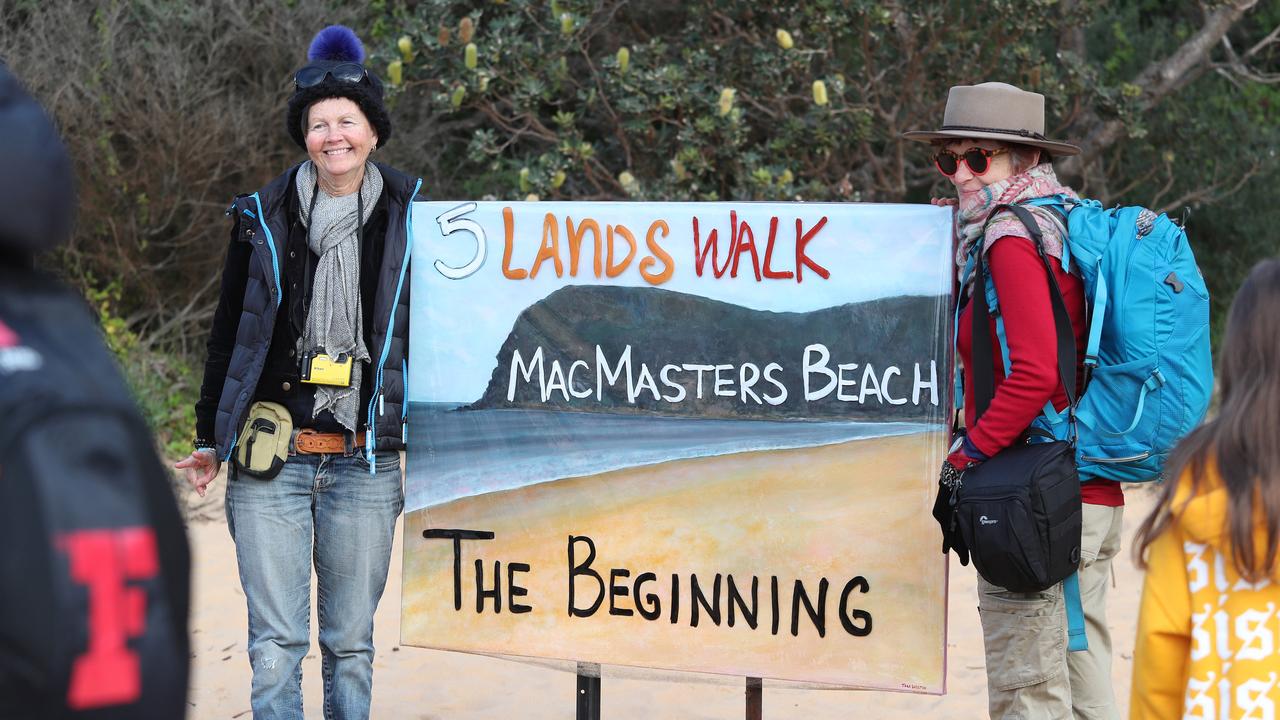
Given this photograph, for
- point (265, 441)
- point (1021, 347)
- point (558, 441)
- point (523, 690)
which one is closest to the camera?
point (1021, 347)

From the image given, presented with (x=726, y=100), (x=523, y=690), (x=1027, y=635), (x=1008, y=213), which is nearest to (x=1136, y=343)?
(x=1008, y=213)

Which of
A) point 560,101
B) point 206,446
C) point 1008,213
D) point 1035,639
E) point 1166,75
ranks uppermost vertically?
point 1166,75

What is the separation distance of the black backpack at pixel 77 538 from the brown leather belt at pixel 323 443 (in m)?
2.12

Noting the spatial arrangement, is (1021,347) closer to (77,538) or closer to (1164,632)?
(1164,632)

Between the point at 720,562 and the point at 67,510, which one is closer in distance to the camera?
the point at 67,510

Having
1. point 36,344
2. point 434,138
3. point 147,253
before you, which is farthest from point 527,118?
point 36,344

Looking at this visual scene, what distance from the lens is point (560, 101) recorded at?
30.0ft

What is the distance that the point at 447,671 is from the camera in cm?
538

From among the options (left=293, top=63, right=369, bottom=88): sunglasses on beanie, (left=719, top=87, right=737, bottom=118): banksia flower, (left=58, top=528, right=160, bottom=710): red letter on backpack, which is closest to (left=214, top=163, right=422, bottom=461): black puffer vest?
(left=293, top=63, right=369, bottom=88): sunglasses on beanie

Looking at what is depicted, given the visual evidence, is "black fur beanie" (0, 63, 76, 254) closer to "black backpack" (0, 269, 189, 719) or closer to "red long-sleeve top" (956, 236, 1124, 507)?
"black backpack" (0, 269, 189, 719)

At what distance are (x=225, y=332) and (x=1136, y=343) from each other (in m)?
2.16

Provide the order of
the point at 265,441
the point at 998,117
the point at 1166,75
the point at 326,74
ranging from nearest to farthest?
the point at 998,117
the point at 265,441
the point at 326,74
the point at 1166,75

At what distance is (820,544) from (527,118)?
6.39 m

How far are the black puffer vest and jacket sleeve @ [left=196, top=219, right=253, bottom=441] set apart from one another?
1.8 inches
